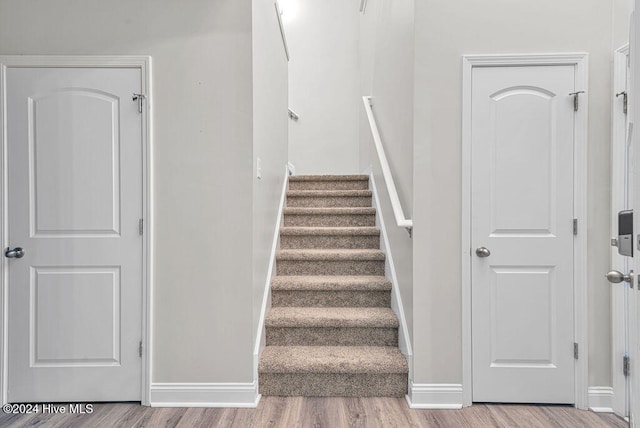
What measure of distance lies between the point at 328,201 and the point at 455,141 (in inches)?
70.3

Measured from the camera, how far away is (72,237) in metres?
2.20

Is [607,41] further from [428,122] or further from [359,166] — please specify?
[359,166]

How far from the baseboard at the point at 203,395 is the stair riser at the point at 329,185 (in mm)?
2315

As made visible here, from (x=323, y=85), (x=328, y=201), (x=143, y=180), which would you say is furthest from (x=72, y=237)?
(x=323, y=85)

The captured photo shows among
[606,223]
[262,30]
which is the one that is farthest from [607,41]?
[262,30]

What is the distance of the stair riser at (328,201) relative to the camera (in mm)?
3820

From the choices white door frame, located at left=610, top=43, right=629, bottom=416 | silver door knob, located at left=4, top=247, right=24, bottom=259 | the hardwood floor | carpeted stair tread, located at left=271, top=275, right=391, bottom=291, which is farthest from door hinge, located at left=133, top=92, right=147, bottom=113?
white door frame, located at left=610, top=43, right=629, bottom=416

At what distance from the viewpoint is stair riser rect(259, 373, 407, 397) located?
228 centimetres

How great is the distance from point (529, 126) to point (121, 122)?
2359 millimetres

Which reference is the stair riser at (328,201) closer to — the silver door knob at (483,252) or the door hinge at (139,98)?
the silver door knob at (483,252)

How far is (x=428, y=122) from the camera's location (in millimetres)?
2203

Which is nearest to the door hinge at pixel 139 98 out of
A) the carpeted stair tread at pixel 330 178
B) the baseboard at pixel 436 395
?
the carpeted stair tread at pixel 330 178

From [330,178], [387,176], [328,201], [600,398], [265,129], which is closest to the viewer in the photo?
[600,398]

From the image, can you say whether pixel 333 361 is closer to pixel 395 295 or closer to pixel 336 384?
pixel 336 384
